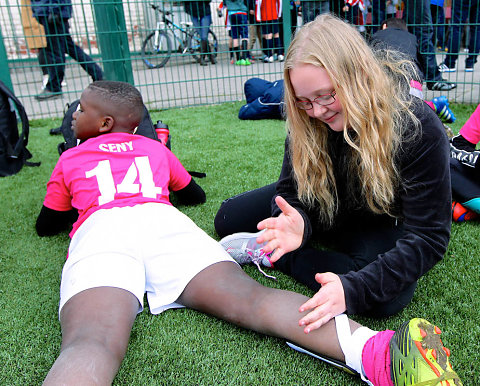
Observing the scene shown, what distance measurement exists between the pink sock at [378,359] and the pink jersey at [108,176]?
3.26 feet

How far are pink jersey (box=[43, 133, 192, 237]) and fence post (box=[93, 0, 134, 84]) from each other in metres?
3.08

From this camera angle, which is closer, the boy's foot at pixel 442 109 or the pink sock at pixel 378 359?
the pink sock at pixel 378 359

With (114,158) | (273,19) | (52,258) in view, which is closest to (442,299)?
(114,158)

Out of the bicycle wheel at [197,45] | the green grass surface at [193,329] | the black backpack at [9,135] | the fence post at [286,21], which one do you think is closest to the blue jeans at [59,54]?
the bicycle wheel at [197,45]

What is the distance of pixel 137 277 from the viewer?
151 centimetres

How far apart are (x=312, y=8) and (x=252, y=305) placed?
4.98 meters

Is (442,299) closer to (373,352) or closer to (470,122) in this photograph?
(373,352)

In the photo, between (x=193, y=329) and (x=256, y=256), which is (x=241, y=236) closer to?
(x=256, y=256)

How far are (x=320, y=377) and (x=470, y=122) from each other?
5.87ft

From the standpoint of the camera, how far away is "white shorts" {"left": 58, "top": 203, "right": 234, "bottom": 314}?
1.46m

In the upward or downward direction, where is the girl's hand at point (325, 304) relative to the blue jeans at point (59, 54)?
downward

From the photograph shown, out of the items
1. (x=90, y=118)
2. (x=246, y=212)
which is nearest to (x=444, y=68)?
(x=246, y=212)

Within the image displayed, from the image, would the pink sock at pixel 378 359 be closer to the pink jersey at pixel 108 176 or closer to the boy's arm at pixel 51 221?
the pink jersey at pixel 108 176

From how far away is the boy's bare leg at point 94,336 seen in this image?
3.75 feet
